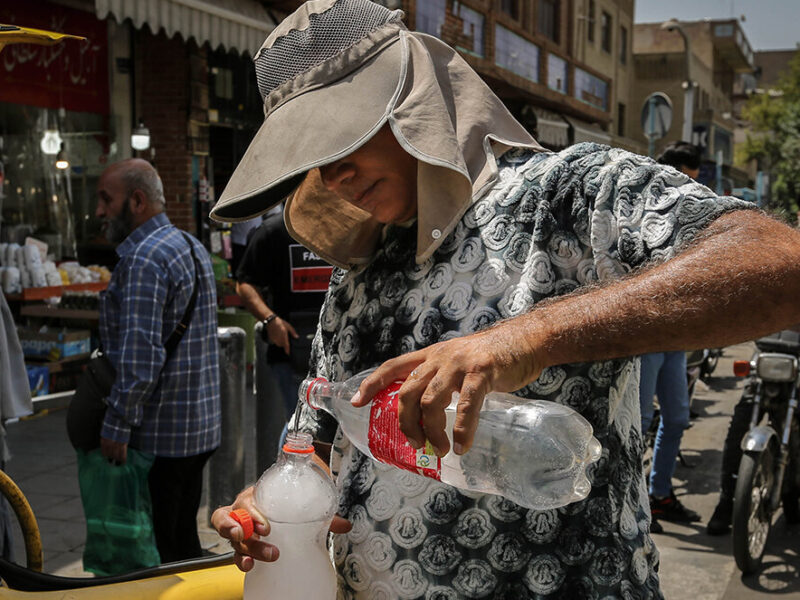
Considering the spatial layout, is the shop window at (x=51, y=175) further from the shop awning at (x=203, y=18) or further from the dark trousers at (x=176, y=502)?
the dark trousers at (x=176, y=502)

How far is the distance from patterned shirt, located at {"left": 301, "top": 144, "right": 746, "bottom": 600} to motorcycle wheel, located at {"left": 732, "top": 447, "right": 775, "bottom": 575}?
10.8 ft

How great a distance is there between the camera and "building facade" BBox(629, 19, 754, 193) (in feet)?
145

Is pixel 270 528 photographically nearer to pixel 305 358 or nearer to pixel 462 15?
pixel 305 358

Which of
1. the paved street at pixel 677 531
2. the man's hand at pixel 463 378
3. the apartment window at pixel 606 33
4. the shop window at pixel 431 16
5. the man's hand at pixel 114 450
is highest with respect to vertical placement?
the apartment window at pixel 606 33

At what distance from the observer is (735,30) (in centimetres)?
5522

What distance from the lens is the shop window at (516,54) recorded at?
18.1m

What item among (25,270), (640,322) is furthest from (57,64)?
(640,322)

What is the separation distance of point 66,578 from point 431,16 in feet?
45.5

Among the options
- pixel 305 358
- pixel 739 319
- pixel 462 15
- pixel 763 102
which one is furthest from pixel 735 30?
pixel 739 319

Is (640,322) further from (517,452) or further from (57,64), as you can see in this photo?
(57,64)

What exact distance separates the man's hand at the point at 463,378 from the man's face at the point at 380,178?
19.3 inches

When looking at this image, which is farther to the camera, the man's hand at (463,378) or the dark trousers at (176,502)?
the dark trousers at (176,502)

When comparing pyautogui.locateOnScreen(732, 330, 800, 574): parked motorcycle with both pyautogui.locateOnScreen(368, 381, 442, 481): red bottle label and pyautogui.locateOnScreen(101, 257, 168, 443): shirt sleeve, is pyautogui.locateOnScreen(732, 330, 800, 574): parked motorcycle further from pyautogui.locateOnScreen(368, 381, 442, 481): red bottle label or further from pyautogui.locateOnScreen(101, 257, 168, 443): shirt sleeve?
pyautogui.locateOnScreen(368, 381, 442, 481): red bottle label

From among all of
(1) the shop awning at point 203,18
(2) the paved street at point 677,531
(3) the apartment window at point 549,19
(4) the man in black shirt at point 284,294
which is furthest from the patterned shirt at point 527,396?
(3) the apartment window at point 549,19
